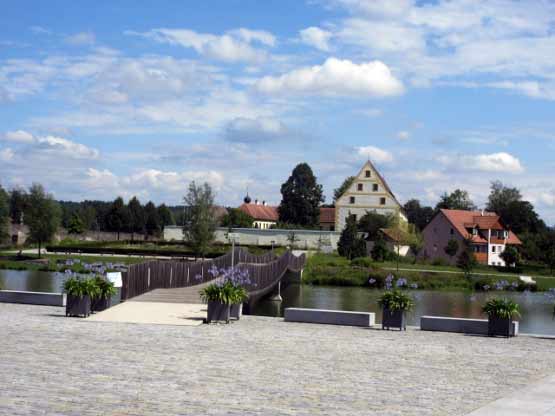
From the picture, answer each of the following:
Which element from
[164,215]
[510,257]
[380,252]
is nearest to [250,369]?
[380,252]

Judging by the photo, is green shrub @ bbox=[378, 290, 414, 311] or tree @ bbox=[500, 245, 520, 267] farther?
tree @ bbox=[500, 245, 520, 267]

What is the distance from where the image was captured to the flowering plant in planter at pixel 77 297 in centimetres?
2059

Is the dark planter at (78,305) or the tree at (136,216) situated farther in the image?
the tree at (136,216)

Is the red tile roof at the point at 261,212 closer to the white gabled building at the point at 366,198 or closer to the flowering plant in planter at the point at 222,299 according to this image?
the white gabled building at the point at 366,198

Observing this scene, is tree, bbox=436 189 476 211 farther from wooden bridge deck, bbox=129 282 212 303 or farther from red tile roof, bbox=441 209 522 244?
wooden bridge deck, bbox=129 282 212 303

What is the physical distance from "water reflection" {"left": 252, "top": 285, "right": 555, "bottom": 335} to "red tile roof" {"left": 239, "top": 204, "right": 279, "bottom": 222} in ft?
197

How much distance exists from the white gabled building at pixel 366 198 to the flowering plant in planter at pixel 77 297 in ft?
241

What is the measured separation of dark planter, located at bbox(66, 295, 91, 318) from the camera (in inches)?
811

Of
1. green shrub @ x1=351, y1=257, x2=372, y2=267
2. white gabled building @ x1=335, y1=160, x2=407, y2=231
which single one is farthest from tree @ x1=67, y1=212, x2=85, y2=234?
green shrub @ x1=351, y1=257, x2=372, y2=267

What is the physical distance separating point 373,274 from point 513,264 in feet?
63.2

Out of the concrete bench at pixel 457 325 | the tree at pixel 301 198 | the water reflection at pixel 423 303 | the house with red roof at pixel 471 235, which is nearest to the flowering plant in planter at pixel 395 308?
the concrete bench at pixel 457 325

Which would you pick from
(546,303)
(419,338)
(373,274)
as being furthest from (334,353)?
(373,274)

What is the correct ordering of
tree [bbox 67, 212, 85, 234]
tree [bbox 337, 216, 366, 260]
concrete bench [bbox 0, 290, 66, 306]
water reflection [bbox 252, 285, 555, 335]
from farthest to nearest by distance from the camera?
1. tree [bbox 67, 212, 85, 234]
2. tree [bbox 337, 216, 366, 260]
3. water reflection [bbox 252, 285, 555, 335]
4. concrete bench [bbox 0, 290, 66, 306]

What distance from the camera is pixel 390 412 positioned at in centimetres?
976
